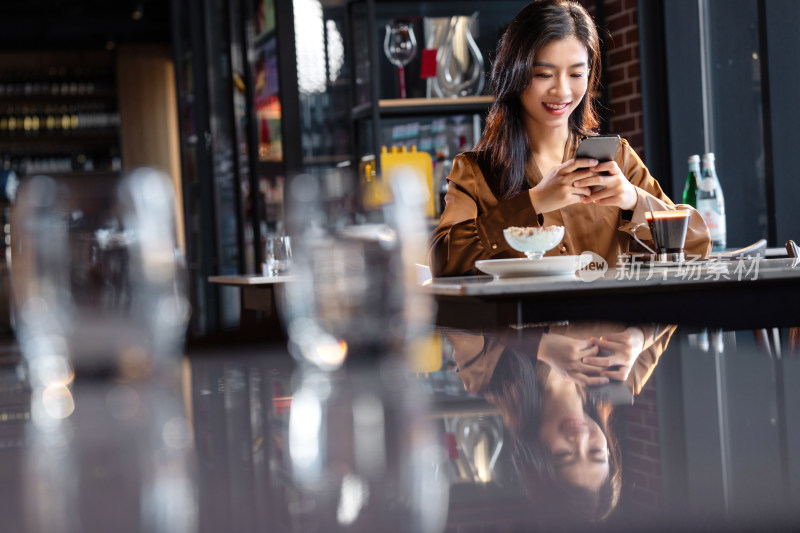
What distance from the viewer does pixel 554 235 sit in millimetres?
1861

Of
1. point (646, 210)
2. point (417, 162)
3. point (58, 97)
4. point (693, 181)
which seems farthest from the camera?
point (58, 97)

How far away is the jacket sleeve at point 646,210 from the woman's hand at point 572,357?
162cm

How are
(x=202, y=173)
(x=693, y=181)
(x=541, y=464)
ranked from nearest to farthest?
(x=541, y=464)
(x=693, y=181)
(x=202, y=173)

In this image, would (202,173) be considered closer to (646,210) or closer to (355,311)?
(646,210)

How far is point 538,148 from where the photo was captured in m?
2.64

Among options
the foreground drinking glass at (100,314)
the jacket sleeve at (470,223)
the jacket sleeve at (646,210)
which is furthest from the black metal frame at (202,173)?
the foreground drinking glass at (100,314)

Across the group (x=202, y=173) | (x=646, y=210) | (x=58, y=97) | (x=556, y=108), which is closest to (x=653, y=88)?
(x=556, y=108)

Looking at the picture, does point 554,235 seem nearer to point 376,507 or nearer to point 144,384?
point 144,384

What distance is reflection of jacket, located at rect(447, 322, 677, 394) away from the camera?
0.46 meters

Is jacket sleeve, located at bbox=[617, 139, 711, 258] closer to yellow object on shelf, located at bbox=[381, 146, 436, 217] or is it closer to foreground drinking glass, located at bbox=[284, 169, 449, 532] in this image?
yellow object on shelf, located at bbox=[381, 146, 436, 217]

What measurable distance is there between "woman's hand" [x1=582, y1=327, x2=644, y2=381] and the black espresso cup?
1265 millimetres

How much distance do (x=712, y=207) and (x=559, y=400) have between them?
118 inches

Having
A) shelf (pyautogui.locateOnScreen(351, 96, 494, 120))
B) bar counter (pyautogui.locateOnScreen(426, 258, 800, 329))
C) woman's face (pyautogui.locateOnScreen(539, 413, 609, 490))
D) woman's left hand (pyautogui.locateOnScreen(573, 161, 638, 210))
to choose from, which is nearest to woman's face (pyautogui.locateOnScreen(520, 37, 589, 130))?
woman's left hand (pyautogui.locateOnScreen(573, 161, 638, 210))

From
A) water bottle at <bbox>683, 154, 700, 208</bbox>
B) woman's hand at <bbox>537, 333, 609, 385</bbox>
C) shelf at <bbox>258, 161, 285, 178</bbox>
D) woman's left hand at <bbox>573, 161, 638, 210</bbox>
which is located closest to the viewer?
woman's hand at <bbox>537, 333, 609, 385</bbox>
